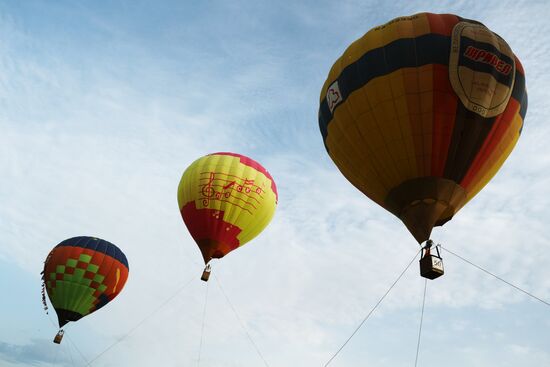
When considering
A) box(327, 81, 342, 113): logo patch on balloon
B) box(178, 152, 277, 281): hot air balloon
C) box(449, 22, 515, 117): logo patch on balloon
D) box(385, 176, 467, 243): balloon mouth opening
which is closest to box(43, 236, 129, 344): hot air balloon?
box(178, 152, 277, 281): hot air balloon

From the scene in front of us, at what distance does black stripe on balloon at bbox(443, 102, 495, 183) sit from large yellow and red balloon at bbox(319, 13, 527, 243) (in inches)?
1.0

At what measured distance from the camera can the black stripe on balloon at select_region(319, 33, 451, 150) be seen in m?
11.2

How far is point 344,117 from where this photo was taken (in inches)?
484

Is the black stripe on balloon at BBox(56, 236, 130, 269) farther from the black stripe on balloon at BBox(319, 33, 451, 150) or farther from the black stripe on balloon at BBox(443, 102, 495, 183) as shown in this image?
the black stripe on balloon at BBox(443, 102, 495, 183)

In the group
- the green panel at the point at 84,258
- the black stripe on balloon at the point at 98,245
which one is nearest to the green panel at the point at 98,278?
the green panel at the point at 84,258

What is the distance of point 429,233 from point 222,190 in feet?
33.2

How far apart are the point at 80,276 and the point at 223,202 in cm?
907

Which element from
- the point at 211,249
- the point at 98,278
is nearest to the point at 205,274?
the point at 211,249

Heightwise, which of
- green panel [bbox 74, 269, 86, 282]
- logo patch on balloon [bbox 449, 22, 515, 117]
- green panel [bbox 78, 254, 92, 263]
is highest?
logo patch on balloon [bbox 449, 22, 515, 117]

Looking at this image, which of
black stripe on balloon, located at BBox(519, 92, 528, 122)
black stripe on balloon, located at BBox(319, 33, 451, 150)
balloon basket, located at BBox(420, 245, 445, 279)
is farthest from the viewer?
black stripe on balloon, located at BBox(519, 92, 528, 122)

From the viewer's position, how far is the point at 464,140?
36.2ft

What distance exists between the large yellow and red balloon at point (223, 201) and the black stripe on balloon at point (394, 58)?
26.6ft

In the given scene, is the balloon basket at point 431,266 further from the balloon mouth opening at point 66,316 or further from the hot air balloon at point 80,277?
the balloon mouth opening at point 66,316

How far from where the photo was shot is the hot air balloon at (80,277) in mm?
21812
